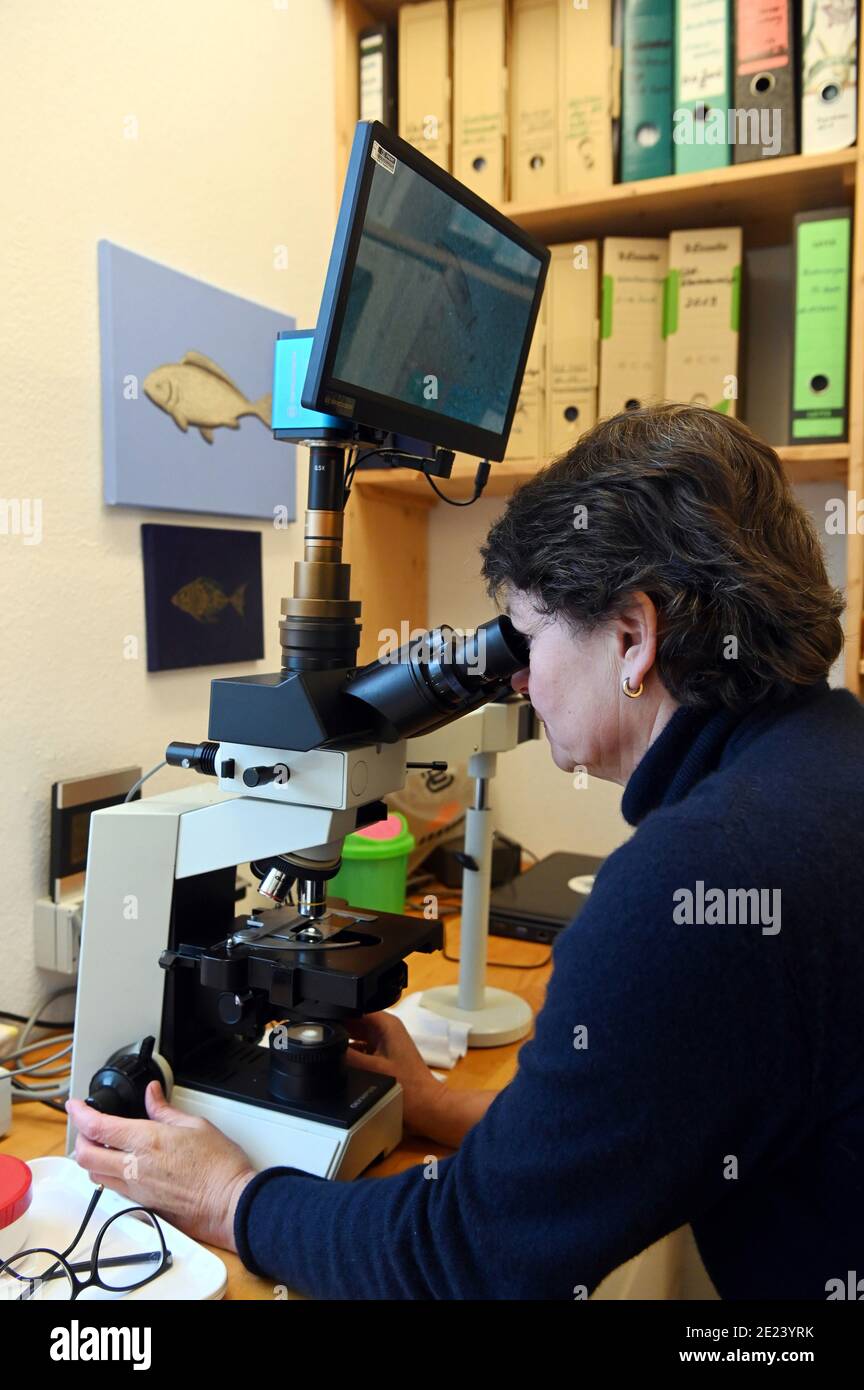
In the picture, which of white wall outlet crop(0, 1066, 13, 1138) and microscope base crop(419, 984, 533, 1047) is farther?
microscope base crop(419, 984, 533, 1047)

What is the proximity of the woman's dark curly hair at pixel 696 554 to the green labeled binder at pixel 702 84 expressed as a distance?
818mm

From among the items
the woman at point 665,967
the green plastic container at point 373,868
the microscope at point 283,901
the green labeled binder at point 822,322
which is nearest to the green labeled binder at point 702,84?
the green labeled binder at point 822,322

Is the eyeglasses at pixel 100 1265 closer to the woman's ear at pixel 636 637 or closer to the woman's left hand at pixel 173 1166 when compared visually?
the woman's left hand at pixel 173 1166

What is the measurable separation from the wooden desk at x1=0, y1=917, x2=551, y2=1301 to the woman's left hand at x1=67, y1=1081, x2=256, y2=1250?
4cm

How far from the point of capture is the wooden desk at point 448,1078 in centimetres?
74

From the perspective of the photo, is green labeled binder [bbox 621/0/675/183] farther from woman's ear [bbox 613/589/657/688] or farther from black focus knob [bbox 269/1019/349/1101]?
black focus knob [bbox 269/1019/349/1101]

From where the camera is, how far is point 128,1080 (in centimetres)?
83

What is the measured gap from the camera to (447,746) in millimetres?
1119

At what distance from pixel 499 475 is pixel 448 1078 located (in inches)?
35.9

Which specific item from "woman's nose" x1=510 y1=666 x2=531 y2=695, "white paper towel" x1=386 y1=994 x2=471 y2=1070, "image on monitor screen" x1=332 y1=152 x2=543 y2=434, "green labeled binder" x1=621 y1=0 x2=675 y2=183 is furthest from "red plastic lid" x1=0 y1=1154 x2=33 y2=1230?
"green labeled binder" x1=621 y1=0 x2=675 y2=183

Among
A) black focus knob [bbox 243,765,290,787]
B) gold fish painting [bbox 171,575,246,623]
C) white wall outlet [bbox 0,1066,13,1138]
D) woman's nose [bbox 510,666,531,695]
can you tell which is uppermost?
gold fish painting [bbox 171,575,246,623]

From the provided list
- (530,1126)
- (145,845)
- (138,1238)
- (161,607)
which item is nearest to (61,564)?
(161,607)

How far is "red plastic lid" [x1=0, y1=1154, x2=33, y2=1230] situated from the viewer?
0.71m
